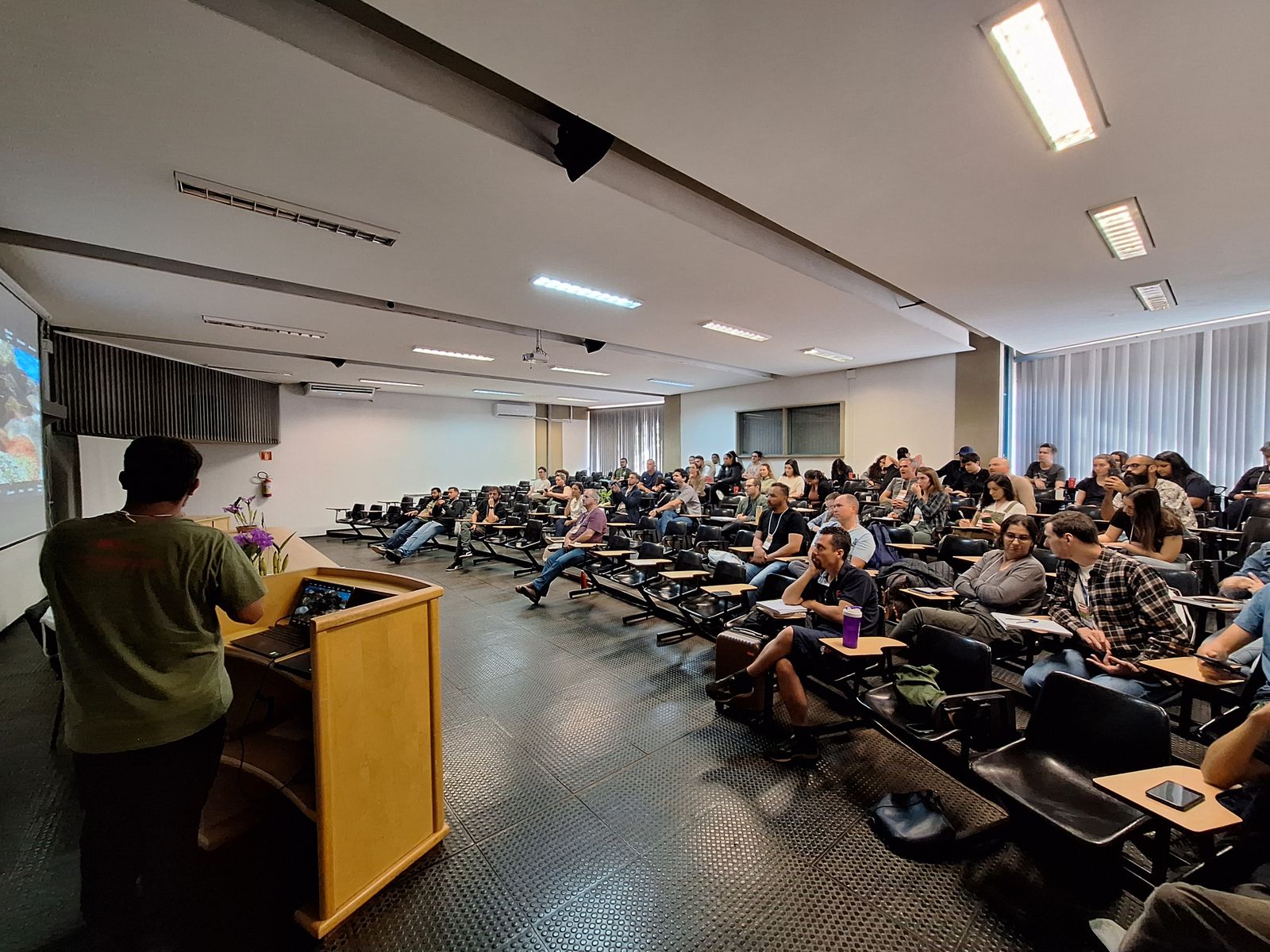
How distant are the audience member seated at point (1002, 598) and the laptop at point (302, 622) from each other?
321 cm

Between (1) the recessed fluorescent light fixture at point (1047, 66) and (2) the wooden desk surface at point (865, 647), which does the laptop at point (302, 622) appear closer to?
(2) the wooden desk surface at point (865, 647)

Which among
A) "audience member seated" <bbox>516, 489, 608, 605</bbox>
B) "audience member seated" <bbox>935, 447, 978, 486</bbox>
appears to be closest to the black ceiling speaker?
"audience member seated" <bbox>516, 489, 608, 605</bbox>

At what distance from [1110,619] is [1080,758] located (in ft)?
3.44

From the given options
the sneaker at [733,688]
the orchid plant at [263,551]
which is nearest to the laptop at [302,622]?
the orchid plant at [263,551]

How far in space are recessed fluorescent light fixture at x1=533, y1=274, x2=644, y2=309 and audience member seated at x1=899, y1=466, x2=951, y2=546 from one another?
408cm

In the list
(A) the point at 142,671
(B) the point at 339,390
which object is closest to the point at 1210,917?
(A) the point at 142,671

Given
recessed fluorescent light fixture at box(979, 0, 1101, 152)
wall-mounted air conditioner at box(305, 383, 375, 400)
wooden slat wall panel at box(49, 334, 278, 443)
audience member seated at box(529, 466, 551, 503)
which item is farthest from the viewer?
wall-mounted air conditioner at box(305, 383, 375, 400)

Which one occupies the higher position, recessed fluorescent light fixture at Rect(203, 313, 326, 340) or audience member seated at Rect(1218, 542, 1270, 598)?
recessed fluorescent light fixture at Rect(203, 313, 326, 340)

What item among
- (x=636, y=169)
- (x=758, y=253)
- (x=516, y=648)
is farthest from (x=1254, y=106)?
(x=516, y=648)

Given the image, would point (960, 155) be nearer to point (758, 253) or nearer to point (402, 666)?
point (758, 253)

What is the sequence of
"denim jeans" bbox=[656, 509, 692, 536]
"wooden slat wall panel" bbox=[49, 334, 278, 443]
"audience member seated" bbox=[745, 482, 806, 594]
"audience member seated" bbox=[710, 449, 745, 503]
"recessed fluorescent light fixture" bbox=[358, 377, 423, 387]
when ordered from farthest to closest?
"recessed fluorescent light fixture" bbox=[358, 377, 423, 387], "audience member seated" bbox=[710, 449, 745, 503], "denim jeans" bbox=[656, 509, 692, 536], "wooden slat wall panel" bbox=[49, 334, 278, 443], "audience member seated" bbox=[745, 482, 806, 594]

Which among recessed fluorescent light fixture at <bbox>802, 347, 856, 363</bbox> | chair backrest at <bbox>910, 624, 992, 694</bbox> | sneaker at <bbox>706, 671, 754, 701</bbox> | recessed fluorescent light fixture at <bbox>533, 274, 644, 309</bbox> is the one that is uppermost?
recessed fluorescent light fixture at <bbox>802, 347, 856, 363</bbox>

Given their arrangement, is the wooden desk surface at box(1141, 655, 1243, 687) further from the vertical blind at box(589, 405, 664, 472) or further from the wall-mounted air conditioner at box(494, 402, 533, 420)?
the wall-mounted air conditioner at box(494, 402, 533, 420)

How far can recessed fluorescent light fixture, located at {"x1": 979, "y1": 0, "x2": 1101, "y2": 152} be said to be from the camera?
189cm
